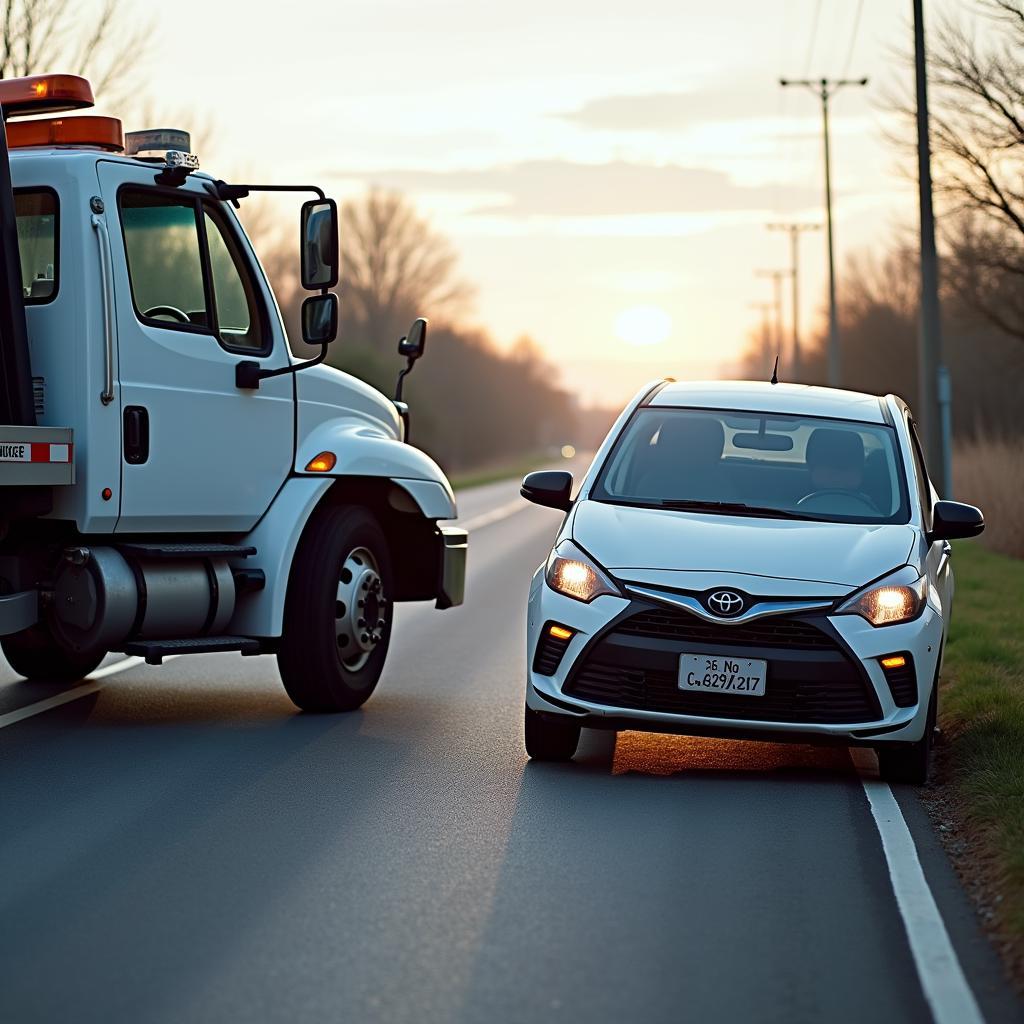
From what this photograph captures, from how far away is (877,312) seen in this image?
233 feet

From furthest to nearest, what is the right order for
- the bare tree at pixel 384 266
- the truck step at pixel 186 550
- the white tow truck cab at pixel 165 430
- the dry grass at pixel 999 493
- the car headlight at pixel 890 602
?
the bare tree at pixel 384 266 → the dry grass at pixel 999 493 → the truck step at pixel 186 550 → the white tow truck cab at pixel 165 430 → the car headlight at pixel 890 602

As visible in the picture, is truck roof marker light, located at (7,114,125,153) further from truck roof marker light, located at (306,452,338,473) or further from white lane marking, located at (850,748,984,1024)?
white lane marking, located at (850,748,984,1024)

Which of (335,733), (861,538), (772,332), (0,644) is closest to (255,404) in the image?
(335,733)

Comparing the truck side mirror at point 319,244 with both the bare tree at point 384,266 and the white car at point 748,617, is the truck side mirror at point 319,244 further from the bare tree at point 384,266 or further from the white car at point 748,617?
the bare tree at point 384,266

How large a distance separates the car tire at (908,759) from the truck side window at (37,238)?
432 centimetres

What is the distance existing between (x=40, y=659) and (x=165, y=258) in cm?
291

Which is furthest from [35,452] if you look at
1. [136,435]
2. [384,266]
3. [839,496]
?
[384,266]

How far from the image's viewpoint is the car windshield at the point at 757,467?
8.98 metres

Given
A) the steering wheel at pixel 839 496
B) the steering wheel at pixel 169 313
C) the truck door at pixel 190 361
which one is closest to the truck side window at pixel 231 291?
the truck door at pixel 190 361

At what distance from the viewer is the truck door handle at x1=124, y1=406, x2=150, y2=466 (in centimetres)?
887

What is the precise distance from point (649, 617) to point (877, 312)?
6464cm

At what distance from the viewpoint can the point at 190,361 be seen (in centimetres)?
926

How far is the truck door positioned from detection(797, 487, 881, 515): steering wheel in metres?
2.77

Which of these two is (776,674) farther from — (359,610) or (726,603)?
(359,610)
